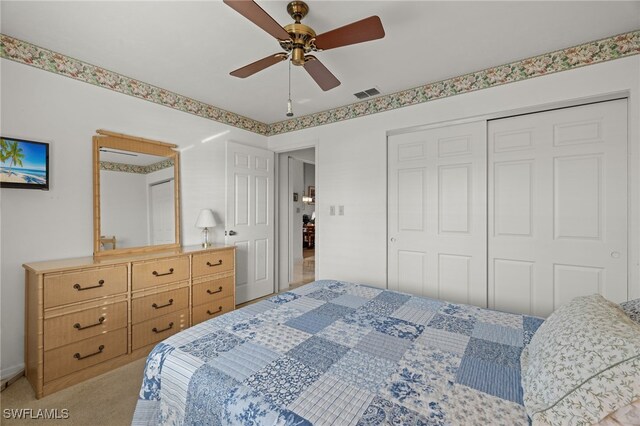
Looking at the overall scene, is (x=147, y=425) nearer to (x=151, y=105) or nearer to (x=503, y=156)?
(x=151, y=105)

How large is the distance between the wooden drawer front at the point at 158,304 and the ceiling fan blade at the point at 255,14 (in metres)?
2.27

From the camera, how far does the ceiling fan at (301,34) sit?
4.54 feet

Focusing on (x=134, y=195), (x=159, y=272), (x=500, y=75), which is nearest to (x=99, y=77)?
(x=134, y=195)

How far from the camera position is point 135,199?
2.72 meters

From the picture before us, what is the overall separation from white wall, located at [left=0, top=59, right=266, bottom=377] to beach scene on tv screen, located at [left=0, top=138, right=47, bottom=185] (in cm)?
8

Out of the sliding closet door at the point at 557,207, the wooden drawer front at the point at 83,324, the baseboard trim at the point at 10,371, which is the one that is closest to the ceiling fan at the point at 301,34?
the sliding closet door at the point at 557,207

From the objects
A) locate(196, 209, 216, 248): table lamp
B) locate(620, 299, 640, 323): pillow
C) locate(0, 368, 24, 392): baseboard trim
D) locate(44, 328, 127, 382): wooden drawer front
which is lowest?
locate(0, 368, 24, 392): baseboard trim

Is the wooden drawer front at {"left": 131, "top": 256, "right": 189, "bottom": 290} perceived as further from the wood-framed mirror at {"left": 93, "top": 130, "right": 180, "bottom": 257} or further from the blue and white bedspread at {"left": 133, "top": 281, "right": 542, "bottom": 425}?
the blue and white bedspread at {"left": 133, "top": 281, "right": 542, "bottom": 425}

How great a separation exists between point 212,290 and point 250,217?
3.72ft

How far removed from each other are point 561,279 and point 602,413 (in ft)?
6.78

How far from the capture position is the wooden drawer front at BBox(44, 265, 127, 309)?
6.30 ft

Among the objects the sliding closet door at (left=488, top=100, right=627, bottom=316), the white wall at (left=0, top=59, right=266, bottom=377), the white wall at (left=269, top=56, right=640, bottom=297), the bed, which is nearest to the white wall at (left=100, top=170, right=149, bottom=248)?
the white wall at (left=0, top=59, right=266, bottom=377)

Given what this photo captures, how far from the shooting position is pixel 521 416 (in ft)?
2.70

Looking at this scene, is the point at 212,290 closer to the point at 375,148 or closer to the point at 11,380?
the point at 11,380
